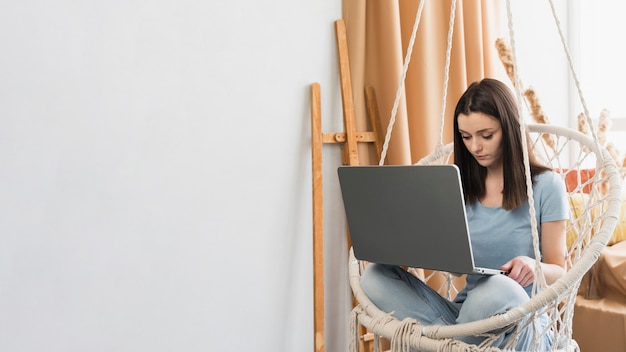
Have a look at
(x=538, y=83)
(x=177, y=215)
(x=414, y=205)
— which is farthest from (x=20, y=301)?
(x=538, y=83)

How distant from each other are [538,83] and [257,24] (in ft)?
4.47

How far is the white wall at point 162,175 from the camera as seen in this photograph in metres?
1.58

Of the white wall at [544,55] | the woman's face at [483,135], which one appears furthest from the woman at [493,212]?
the white wall at [544,55]

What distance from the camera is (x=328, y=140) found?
81.6 inches

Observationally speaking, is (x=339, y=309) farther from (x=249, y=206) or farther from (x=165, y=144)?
(x=165, y=144)

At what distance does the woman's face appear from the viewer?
5.01 feet

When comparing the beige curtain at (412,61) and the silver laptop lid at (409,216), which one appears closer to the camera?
the silver laptop lid at (409,216)

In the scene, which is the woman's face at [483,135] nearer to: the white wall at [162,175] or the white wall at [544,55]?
the white wall at [162,175]

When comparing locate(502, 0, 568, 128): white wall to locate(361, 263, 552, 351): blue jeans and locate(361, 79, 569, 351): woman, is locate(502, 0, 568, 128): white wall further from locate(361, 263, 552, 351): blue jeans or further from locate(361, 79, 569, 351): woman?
locate(361, 263, 552, 351): blue jeans

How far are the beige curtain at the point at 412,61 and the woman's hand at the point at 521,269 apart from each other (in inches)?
31.9

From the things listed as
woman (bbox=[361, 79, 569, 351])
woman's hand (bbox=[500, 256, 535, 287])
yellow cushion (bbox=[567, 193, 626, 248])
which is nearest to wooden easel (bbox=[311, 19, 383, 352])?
woman (bbox=[361, 79, 569, 351])

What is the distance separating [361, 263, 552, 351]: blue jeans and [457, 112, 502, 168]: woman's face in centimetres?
34

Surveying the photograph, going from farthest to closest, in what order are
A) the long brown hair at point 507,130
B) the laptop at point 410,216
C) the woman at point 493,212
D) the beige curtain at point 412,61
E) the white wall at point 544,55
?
the white wall at point 544,55 < the beige curtain at point 412,61 < the long brown hair at point 507,130 < the woman at point 493,212 < the laptop at point 410,216

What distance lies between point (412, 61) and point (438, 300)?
0.98 m
